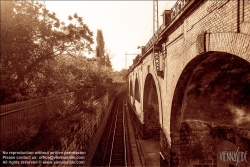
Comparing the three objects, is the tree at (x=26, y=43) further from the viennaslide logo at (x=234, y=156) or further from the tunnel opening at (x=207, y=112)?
the viennaslide logo at (x=234, y=156)

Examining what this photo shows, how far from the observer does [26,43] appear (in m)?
7.64

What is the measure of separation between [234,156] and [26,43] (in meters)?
9.99

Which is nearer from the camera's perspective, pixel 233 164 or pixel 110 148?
pixel 233 164

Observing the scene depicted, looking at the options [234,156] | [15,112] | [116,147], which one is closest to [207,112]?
[234,156]

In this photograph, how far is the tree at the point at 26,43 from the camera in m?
6.99

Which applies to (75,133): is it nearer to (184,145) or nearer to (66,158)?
(66,158)

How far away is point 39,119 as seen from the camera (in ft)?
21.2

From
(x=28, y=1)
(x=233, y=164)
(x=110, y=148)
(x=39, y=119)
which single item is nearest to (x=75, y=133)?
(x=39, y=119)

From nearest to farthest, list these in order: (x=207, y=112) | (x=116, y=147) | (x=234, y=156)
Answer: (x=207, y=112), (x=234, y=156), (x=116, y=147)

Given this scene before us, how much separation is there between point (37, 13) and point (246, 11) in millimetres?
8100

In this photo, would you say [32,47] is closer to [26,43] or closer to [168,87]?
[26,43]

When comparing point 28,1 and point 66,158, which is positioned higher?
point 28,1

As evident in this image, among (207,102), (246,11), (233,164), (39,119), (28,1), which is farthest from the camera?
(233,164)

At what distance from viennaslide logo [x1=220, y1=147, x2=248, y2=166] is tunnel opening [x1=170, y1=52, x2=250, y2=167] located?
16cm
